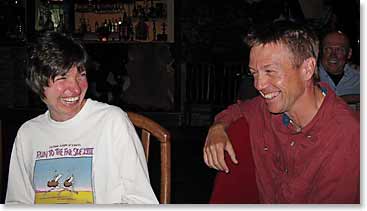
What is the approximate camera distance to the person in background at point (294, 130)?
118cm

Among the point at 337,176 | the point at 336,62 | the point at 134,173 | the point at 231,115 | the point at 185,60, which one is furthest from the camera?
the point at 185,60

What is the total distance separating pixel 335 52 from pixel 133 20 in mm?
3081

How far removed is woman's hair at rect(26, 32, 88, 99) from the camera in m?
1.33

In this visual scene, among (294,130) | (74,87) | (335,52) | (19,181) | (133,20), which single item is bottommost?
(19,181)

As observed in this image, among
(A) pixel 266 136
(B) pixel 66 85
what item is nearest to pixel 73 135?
(B) pixel 66 85

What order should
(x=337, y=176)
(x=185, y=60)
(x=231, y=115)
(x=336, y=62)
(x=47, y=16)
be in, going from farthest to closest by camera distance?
(x=47, y=16) → (x=185, y=60) → (x=336, y=62) → (x=231, y=115) → (x=337, y=176)

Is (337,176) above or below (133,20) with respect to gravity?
below

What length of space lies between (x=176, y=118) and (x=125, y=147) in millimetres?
4105

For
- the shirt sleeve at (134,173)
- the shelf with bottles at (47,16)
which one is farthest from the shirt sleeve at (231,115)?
the shelf with bottles at (47,16)

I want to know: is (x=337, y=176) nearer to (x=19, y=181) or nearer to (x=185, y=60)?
(x=19, y=181)

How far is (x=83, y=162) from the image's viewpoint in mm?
1288

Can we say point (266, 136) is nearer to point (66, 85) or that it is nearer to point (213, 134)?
point (213, 134)

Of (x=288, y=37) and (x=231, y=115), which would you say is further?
(x=231, y=115)

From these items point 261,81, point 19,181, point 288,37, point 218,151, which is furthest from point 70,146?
point 288,37
